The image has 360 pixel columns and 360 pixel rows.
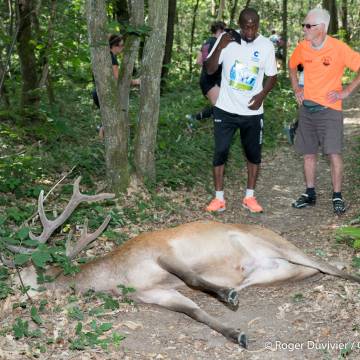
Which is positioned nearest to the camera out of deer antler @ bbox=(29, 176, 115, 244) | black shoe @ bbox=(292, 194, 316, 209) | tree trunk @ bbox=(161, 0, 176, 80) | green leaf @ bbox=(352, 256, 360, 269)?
deer antler @ bbox=(29, 176, 115, 244)

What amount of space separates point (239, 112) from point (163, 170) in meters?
1.76

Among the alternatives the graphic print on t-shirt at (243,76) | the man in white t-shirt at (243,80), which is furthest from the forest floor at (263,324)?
the graphic print on t-shirt at (243,76)

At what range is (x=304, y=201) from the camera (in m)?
7.53

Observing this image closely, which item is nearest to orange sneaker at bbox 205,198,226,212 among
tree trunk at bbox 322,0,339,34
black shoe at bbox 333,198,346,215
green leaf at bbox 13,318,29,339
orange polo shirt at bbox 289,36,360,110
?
black shoe at bbox 333,198,346,215

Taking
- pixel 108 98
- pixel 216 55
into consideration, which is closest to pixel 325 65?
pixel 216 55

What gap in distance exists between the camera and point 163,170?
8242 mm

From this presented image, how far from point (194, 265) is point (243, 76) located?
2679 millimetres

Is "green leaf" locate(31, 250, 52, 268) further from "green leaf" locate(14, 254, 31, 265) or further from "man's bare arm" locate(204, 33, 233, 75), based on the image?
"man's bare arm" locate(204, 33, 233, 75)

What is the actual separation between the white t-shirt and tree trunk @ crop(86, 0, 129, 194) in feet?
4.15

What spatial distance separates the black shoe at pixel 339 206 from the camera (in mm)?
7024

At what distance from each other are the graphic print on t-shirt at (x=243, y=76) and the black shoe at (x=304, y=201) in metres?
1.67

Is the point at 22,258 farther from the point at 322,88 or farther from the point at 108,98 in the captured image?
the point at 322,88

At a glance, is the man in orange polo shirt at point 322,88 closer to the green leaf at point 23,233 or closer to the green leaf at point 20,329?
the green leaf at point 23,233

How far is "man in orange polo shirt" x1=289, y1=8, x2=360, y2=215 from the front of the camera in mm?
6703
